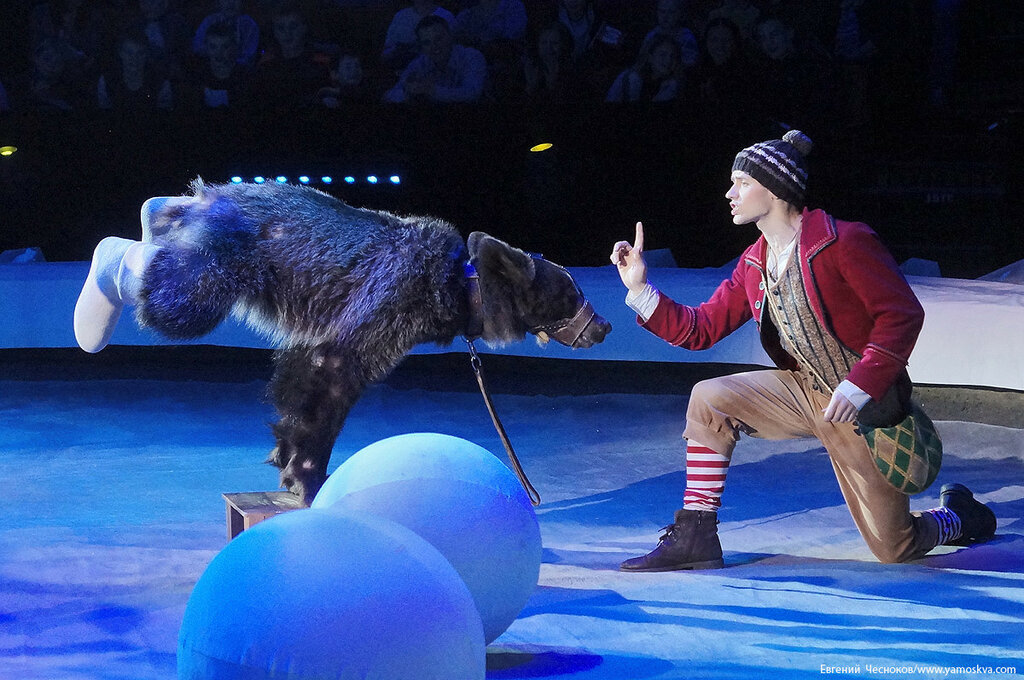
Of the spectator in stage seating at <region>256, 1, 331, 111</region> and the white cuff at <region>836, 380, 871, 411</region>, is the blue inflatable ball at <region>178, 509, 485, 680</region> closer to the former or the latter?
the white cuff at <region>836, 380, 871, 411</region>

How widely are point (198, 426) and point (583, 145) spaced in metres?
3.14

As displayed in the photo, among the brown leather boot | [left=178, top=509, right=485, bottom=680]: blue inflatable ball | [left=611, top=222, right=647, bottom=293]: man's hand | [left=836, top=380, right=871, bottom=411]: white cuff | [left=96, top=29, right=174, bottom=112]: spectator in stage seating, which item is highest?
[left=96, top=29, right=174, bottom=112]: spectator in stage seating

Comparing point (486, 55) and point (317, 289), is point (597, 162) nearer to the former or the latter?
point (486, 55)

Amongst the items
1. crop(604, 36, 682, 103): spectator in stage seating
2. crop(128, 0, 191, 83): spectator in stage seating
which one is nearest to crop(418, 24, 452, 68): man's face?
crop(604, 36, 682, 103): spectator in stage seating

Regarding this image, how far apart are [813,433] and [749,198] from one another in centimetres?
84

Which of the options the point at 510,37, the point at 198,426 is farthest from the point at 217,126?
the point at 198,426

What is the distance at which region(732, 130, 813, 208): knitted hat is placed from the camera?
3.56 metres

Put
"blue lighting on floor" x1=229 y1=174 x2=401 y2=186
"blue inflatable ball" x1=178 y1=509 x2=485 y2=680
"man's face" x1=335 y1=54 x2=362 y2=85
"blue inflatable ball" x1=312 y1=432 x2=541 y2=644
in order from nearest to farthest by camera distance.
→ "blue inflatable ball" x1=178 y1=509 x2=485 y2=680 → "blue inflatable ball" x1=312 y1=432 x2=541 y2=644 → "blue lighting on floor" x1=229 y1=174 x2=401 y2=186 → "man's face" x1=335 y1=54 x2=362 y2=85

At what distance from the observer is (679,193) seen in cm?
754

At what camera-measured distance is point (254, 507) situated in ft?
11.9

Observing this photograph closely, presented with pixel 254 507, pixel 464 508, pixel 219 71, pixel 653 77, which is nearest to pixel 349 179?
pixel 219 71

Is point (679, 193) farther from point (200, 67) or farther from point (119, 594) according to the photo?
point (119, 594)

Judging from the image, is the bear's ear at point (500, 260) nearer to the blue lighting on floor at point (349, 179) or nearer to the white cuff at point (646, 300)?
the white cuff at point (646, 300)

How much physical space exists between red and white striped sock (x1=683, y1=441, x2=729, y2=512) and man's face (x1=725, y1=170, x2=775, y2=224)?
775 mm
